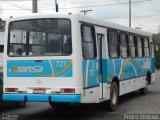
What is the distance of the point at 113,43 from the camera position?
1505cm

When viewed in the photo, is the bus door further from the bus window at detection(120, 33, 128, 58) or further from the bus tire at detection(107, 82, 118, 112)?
the bus window at detection(120, 33, 128, 58)

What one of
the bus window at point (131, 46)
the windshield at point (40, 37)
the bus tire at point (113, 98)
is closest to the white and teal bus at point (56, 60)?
the windshield at point (40, 37)

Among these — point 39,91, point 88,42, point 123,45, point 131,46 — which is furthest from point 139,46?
point 39,91

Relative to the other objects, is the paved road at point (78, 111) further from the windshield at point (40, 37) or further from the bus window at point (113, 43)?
the windshield at point (40, 37)

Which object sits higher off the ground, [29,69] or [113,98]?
[29,69]

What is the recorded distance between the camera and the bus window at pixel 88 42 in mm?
12296

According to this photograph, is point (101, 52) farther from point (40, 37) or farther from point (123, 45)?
point (123, 45)

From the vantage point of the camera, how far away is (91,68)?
12570 millimetres

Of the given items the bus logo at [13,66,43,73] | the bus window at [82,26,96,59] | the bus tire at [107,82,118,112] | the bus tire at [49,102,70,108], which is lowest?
the bus tire at [49,102,70,108]

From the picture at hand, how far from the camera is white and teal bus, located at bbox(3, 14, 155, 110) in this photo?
38.5 feet

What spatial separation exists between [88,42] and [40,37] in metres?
1.44

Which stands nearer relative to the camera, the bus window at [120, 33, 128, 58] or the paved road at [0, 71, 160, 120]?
the paved road at [0, 71, 160, 120]

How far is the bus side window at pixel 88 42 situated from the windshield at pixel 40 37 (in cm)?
55

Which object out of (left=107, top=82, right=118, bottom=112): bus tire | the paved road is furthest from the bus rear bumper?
(left=107, top=82, right=118, bottom=112): bus tire
